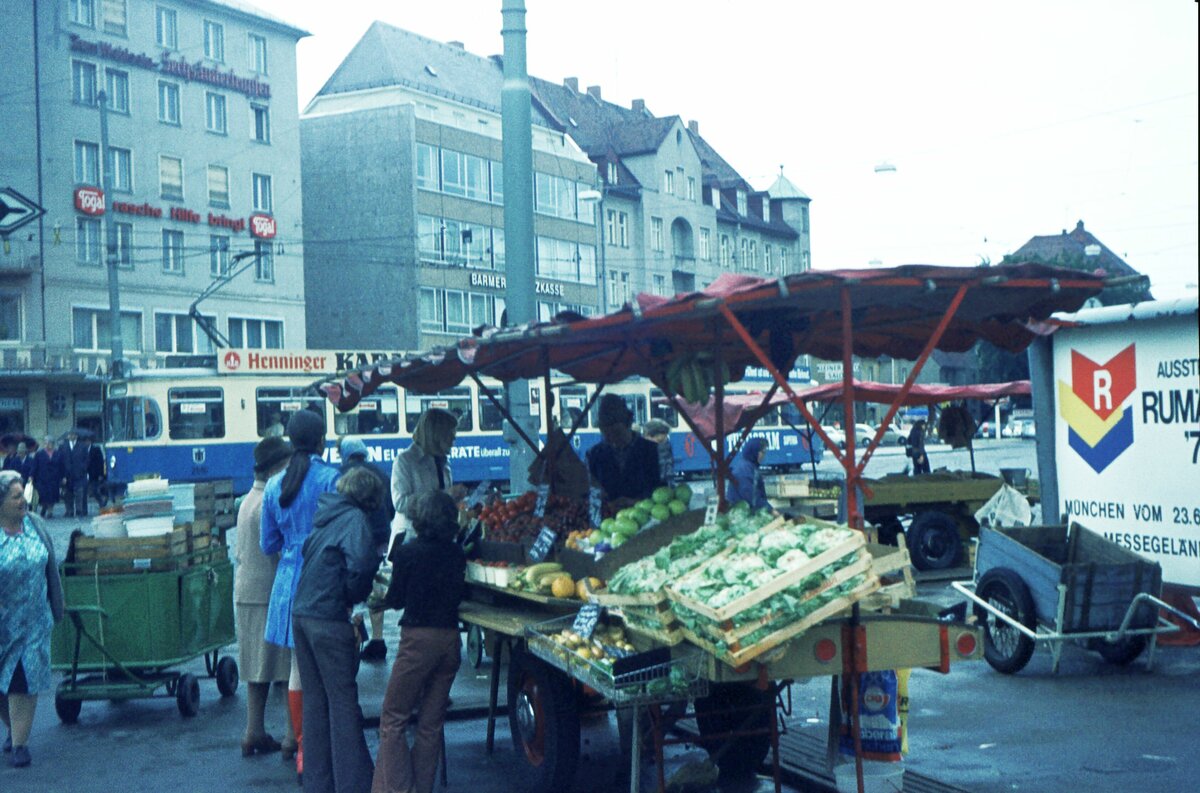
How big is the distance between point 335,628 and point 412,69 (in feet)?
185

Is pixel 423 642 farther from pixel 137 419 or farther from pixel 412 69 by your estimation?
pixel 412 69

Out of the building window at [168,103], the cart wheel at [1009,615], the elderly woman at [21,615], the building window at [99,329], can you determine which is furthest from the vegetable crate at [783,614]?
the building window at [168,103]

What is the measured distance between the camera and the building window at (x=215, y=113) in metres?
53.2

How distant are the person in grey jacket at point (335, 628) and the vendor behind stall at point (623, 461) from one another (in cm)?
295

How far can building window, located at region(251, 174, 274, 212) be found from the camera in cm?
5450

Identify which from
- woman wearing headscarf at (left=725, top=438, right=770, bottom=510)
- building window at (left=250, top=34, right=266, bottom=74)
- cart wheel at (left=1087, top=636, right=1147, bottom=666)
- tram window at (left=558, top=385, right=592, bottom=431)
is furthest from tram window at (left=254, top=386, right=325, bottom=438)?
building window at (left=250, top=34, right=266, bottom=74)

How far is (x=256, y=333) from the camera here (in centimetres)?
5400

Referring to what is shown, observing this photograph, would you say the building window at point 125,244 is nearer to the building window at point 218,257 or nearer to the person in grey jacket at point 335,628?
the building window at point 218,257

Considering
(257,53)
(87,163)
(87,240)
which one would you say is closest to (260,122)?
(257,53)

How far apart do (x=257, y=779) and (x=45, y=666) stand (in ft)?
5.30

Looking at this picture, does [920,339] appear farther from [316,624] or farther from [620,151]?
[620,151]

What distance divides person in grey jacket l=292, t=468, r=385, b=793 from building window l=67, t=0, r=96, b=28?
153 feet

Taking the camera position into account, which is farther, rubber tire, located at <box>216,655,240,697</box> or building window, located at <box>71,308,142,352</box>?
building window, located at <box>71,308,142,352</box>

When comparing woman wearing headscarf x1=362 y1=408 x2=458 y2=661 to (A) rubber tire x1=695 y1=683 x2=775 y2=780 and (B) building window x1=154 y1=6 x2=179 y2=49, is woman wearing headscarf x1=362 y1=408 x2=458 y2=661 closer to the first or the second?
(A) rubber tire x1=695 y1=683 x2=775 y2=780
